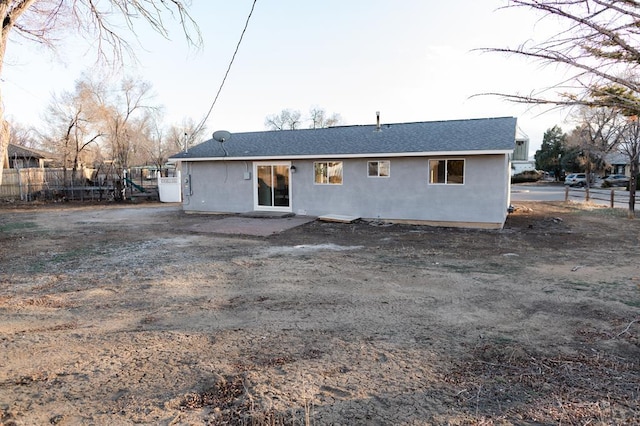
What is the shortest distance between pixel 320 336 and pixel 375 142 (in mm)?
11613

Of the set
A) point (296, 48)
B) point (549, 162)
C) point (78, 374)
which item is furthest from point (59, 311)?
point (549, 162)

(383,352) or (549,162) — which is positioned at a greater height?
(549,162)

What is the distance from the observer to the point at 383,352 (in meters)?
3.89

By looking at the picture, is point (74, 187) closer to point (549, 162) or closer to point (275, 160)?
point (275, 160)

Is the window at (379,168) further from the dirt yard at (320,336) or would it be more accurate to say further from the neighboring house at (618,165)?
the neighboring house at (618,165)

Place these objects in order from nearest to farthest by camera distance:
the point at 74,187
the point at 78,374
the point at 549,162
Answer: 1. the point at 78,374
2. the point at 74,187
3. the point at 549,162

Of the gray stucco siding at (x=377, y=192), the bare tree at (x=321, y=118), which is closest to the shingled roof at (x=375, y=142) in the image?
the gray stucco siding at (x=377, y=192)

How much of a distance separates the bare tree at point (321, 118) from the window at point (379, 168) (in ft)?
156

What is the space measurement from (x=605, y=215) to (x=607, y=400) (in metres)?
16.0

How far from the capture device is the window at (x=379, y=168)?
563 inches

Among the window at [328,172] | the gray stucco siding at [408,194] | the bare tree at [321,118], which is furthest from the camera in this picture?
the bare tree at [321,118]

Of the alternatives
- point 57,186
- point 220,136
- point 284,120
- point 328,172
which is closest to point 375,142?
point 328,172

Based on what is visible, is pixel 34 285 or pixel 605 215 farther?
pixel 605 215

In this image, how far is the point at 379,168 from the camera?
1446cm
